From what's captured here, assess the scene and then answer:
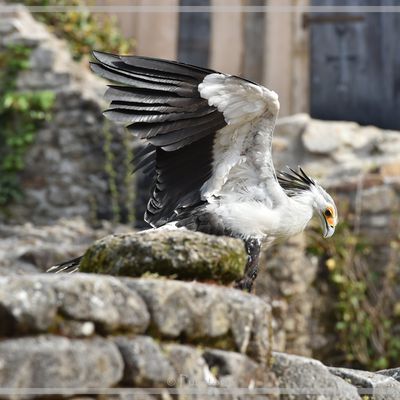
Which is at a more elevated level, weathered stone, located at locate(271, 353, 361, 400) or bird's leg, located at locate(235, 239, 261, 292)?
weathered stone, located at locate(271, 353, 361, 400)

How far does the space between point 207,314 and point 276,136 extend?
Result: 20.5ft

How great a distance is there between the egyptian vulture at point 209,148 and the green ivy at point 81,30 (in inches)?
170

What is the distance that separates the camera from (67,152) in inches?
343

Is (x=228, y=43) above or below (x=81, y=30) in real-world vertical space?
below

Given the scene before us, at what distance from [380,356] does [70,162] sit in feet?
10.3

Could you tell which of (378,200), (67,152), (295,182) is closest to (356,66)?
(378,200)

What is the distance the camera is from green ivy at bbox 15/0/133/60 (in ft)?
30.2

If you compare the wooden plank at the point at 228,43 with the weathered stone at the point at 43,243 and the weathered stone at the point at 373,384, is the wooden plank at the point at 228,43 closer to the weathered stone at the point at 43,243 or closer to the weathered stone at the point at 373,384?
the weathered stone at the point at 43,243

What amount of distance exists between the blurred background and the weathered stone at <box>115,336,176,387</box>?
4.60 metres

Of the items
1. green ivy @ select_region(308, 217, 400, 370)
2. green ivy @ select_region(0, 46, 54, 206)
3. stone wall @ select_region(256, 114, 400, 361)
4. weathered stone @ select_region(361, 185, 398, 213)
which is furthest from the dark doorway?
green ivy @ select_region(308, 217, 400, 370)

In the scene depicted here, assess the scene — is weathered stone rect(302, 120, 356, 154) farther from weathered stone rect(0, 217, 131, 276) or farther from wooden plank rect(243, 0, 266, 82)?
weathered stone rect(0, 217, 131, 276)

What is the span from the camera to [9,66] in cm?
880

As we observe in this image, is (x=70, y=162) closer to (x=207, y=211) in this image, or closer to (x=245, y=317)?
(x=207, y=211)

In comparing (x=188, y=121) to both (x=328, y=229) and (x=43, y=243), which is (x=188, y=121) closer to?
(x=328, y=229)
